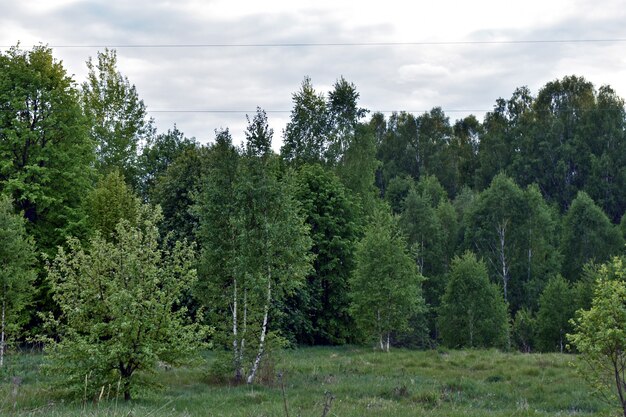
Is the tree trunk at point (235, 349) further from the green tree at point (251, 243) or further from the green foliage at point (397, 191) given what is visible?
the green foliage at point (397, 191)

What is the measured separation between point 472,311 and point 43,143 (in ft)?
97.0

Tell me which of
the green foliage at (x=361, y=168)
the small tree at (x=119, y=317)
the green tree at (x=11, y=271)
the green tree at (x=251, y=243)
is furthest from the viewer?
the green foliage at (x=361, y=168)

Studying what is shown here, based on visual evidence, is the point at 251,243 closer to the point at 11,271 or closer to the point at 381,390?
the point at 381,390

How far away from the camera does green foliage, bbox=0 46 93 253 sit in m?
32.4

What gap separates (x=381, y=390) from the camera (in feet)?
61.3

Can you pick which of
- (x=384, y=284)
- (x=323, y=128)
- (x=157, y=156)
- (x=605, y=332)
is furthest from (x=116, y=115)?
(x=605, y=332)

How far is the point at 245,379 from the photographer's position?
2155 centimetres

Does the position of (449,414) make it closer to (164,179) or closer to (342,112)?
(164,179)

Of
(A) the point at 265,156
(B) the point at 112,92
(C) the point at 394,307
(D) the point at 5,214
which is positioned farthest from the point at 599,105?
(D) the point at 5,214

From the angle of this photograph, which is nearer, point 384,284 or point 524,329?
point 384,284

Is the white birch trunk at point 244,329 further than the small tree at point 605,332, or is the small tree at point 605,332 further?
the white birch trunk at point 244,329

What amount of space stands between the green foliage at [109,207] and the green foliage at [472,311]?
22.8m

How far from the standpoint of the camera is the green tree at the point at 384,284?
3459 centimetres

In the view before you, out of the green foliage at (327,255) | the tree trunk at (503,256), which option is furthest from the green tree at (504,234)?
the green foliage at (327,255)
